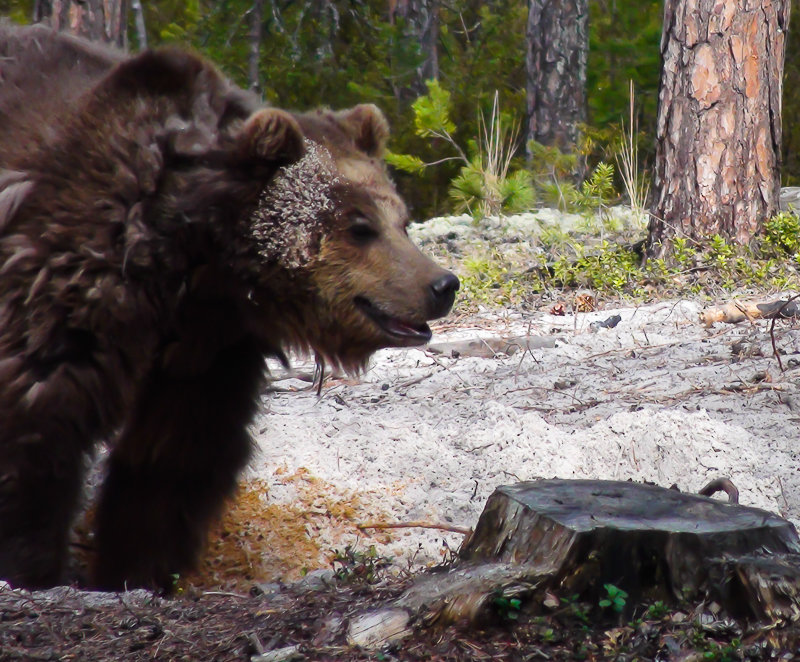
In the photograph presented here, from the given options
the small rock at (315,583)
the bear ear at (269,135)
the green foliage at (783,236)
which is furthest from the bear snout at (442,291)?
the green foliage at (783,236)

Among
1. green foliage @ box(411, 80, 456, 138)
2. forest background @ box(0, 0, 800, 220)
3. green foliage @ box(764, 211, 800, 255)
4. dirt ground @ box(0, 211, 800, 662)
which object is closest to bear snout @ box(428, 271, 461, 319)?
dirt ground @ box(0, 211, 800, 662)

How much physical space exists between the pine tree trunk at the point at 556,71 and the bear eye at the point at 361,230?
840 cm

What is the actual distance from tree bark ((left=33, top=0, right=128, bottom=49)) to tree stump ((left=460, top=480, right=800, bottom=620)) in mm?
4874

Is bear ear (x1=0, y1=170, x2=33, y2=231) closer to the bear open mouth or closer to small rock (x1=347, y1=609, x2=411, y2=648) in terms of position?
the bear open mouth

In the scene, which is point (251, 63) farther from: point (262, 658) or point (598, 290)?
point (262, 658)

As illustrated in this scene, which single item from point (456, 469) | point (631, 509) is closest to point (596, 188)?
point (456, 469)

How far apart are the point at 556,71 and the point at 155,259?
905 centimetres

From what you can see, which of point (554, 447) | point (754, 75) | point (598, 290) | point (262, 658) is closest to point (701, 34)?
point (754, 75)

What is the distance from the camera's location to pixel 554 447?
4.12 m

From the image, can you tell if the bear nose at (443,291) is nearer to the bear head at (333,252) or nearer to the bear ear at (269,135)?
the bear head at (333,252)

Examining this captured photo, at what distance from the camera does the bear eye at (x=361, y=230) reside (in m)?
3.28

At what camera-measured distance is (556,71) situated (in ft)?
37.6

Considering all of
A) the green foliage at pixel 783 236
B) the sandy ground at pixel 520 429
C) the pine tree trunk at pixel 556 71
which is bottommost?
the sandy ground at pixel 520 429

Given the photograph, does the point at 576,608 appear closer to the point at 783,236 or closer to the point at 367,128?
the point at 367,128
